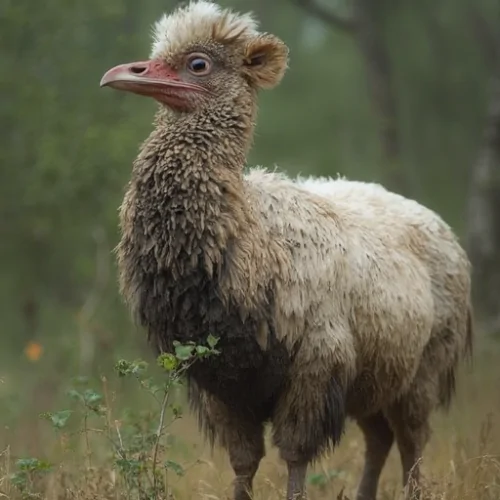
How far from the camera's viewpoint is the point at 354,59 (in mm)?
21953

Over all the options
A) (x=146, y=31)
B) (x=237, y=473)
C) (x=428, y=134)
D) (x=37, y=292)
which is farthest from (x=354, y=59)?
(x=237, y=473)

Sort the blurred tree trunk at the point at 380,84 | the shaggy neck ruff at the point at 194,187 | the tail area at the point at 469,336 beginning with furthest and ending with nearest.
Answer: the blurred tree trunk at the point at 380,84
the tail area at the point at 469,336
the shaggy neck ruff at the point at 194,187

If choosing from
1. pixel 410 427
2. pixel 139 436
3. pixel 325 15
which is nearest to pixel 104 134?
pixel 325 15

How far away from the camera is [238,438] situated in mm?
5586

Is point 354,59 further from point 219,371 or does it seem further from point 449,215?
point 219,371

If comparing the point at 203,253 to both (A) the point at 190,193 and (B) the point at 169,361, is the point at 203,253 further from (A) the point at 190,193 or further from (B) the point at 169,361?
(B) the point at 169,361

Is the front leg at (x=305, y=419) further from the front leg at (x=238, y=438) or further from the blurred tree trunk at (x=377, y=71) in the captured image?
the blurred tree trunk at (x=377, y=71)

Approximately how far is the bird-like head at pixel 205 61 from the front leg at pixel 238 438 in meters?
1.49

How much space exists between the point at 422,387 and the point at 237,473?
4.58 ft

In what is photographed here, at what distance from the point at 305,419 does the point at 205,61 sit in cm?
177

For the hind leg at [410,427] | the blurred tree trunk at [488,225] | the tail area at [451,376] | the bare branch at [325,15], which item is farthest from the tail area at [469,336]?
the bare branch at [325,15]

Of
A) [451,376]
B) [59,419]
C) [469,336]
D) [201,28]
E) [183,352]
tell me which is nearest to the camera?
[183,352]

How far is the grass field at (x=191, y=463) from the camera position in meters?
5.38

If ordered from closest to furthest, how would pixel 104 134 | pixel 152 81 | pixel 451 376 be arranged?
1. pixel 152 81
2. pixel 451 376
3. pixel 104 134
